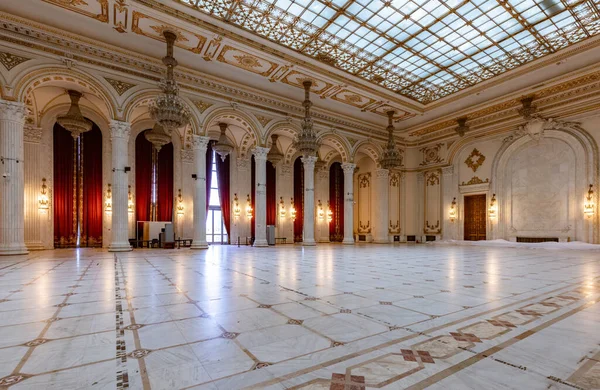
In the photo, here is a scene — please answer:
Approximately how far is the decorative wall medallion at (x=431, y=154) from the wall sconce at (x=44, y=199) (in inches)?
762

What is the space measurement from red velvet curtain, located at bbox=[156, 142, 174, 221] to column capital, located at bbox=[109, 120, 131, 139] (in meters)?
4.23

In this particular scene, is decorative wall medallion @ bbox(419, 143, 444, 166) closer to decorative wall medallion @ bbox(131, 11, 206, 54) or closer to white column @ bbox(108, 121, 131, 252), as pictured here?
decorative wall medallion @ bbox(131, 11, 206, 54)

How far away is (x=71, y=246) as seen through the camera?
43.1 feet

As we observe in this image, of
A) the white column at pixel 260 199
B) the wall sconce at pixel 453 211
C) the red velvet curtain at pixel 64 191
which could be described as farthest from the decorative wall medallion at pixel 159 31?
the wall sconce at pixel 453 211

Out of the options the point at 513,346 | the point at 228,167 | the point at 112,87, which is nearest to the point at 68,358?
the point at 513,346

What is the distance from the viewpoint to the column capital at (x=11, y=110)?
912 cm

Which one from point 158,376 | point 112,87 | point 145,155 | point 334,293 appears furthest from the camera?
point 145,155

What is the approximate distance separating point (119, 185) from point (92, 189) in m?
4.04

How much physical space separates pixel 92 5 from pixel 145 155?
23.9 feet

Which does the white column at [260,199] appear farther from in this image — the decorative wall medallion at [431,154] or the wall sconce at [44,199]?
the decorative wall medallion at [431,154]

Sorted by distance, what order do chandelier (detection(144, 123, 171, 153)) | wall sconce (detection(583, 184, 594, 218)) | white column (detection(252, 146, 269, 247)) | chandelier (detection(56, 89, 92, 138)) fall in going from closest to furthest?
chandelier (detection(56, 89, 92, 138)) < chandelier (detection(144, 123, 171, 153)) < wall sconce (detection(583, 184, 594, 218)) < white column (detection(252, 146, 269, 247))

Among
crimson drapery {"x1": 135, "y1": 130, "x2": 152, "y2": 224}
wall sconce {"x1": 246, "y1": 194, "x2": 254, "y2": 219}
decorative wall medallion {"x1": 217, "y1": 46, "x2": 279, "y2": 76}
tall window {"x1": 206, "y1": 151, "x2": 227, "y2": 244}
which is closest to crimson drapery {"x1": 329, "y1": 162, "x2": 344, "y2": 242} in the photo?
wall sconce {"x1": 246, "y1": 194, "x2": 254, "y2": 219}

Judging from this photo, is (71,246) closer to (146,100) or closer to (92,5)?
(146,100)

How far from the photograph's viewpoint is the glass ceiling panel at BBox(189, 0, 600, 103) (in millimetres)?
9062
